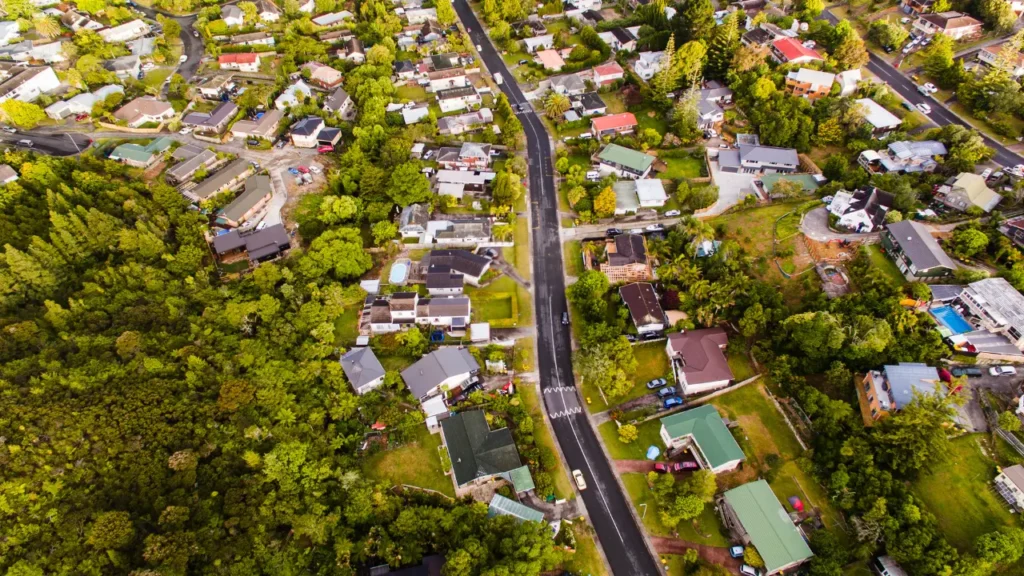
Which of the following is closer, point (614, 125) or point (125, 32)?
point (614, 125)

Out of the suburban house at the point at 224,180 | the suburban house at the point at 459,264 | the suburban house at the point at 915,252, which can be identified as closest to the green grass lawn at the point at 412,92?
the suburban house at the point at 224,180

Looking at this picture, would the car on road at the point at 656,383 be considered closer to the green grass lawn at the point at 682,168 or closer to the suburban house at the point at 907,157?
the green grass lawn at the point at 682,168

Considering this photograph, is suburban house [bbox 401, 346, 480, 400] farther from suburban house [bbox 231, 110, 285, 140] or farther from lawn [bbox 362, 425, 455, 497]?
suburban house [bbox 231, 110, 285, 140]

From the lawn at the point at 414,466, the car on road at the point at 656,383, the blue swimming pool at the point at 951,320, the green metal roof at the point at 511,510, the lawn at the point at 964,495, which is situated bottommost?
the lawn at the point at 414,466

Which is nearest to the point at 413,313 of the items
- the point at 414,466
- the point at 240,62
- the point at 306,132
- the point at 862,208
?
the point at 414,466

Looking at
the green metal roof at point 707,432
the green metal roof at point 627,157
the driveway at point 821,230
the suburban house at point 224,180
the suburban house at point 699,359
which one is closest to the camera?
the green metal roof at point 707,432

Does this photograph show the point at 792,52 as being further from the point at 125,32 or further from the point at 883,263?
the point at 125,32
